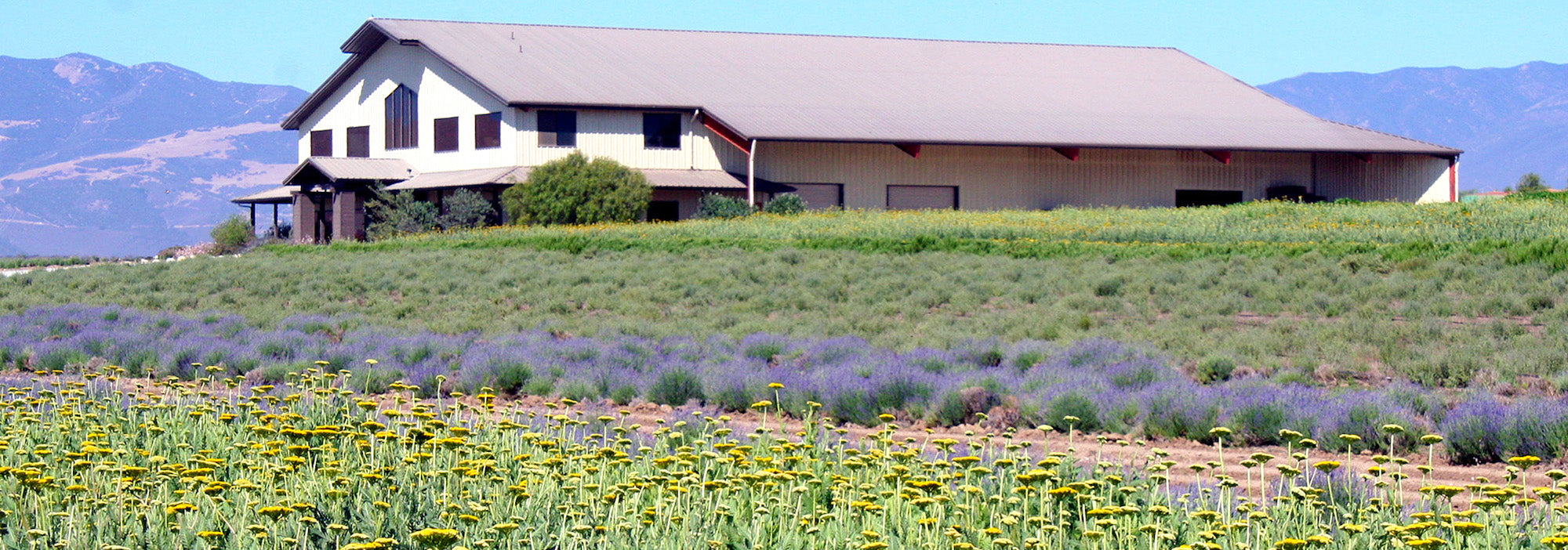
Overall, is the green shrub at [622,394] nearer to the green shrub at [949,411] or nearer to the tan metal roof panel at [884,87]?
the green shrub at [949,411]

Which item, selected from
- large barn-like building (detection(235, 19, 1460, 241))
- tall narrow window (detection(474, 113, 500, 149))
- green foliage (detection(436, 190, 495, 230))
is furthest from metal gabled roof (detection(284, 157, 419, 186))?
green foliage (detection(436, 190, 495, 230))

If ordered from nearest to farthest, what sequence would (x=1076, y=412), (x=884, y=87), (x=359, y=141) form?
1. (x=1076, y=412)
2. (x=884, y=87)
3. (x=359, y=141)

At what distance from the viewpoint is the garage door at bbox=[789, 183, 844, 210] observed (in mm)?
42781

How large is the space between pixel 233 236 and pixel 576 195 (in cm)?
1431

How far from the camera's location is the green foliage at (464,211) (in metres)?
39.5

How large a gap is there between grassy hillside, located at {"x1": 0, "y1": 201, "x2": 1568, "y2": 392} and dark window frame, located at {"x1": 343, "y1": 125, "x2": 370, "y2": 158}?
1419 cm

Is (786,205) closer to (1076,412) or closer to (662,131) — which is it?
(662,131)

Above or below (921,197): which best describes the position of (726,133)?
above

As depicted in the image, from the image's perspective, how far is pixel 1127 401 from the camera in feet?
36.7

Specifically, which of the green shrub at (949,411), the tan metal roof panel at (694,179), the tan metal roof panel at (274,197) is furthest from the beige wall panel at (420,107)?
the green shrub at (949,411)

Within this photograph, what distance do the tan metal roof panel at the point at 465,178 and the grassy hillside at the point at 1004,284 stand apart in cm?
479

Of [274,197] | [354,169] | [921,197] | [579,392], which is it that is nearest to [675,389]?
[579,392]

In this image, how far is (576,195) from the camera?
3803 cm

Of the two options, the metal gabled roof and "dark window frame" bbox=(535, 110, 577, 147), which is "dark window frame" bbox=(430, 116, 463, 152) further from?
"dark window frame" bbox=(535, 110, 577, 147)
